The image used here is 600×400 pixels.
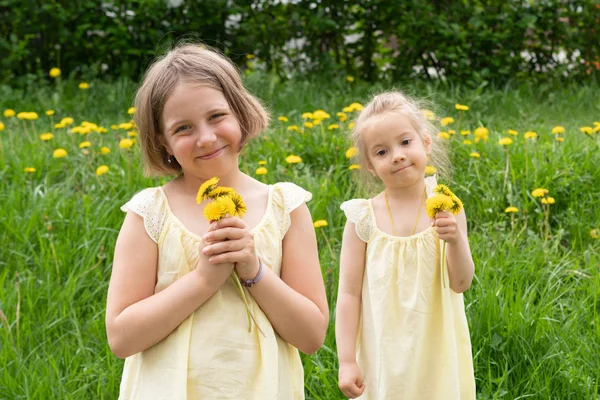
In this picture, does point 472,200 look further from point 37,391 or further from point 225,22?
point 225,22

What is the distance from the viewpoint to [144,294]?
1.73 meters

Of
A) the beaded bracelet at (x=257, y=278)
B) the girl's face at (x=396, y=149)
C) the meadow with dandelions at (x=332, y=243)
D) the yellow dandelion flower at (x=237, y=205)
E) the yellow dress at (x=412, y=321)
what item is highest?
the yellow dandelion flower at (x=237, y=205)

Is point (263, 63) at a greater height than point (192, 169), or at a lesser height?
lesser

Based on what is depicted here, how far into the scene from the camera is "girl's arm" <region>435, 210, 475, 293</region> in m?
1.95

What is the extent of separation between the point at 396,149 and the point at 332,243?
4.79 feet

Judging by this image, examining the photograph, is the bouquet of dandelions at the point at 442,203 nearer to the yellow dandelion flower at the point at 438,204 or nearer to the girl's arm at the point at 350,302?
the yellow dandelion flower at the point at 438,204

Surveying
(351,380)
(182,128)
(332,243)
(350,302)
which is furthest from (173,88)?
(332,243)

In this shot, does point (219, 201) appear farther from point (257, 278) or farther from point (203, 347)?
point (203, 347)

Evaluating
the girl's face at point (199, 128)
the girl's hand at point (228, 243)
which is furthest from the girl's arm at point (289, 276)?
the girl's face at point (199, 128)

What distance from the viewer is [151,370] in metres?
1.74

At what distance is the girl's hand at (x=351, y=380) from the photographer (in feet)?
6.89

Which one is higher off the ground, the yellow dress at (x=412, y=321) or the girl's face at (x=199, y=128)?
the girl's face at (x=199, y=128)

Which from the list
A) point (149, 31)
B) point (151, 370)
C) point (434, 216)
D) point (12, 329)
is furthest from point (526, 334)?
point (149, 31)

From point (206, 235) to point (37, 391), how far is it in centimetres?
143
